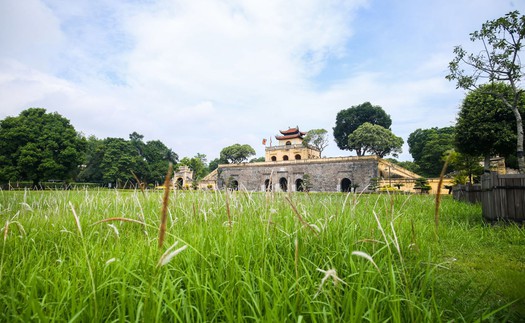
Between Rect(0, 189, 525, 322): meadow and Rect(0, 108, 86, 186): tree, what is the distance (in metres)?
23.1

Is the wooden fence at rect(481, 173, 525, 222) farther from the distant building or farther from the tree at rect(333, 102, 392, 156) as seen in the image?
the tree at rect(333, 102, 392, 156)

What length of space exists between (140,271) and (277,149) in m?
43.1

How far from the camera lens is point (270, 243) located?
2338 mm

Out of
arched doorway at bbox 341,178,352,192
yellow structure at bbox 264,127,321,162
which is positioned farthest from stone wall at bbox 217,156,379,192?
yellow structure at bbox 264,127,321,162

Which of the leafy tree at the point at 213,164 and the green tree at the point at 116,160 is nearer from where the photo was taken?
the green tree at the point at 116,160

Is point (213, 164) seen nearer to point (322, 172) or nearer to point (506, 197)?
point (322, 172)

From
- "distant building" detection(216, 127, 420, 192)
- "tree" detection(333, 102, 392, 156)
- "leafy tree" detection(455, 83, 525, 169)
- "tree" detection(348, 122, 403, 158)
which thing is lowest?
"distant building" detection(216, 127, 420, 192)

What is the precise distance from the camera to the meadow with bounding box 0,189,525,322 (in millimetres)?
1371

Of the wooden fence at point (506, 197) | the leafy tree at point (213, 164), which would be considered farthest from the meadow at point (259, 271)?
the leafy tree at point (213, 164)

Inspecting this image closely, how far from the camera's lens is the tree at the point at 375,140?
129 feet

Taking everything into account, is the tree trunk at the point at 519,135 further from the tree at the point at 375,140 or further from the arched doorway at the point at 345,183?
the tree at the point at 375,140

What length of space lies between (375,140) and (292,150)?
38.0 ft

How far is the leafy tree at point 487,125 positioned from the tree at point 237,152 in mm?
37113

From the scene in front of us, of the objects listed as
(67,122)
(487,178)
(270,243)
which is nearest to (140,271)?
(270,243)
